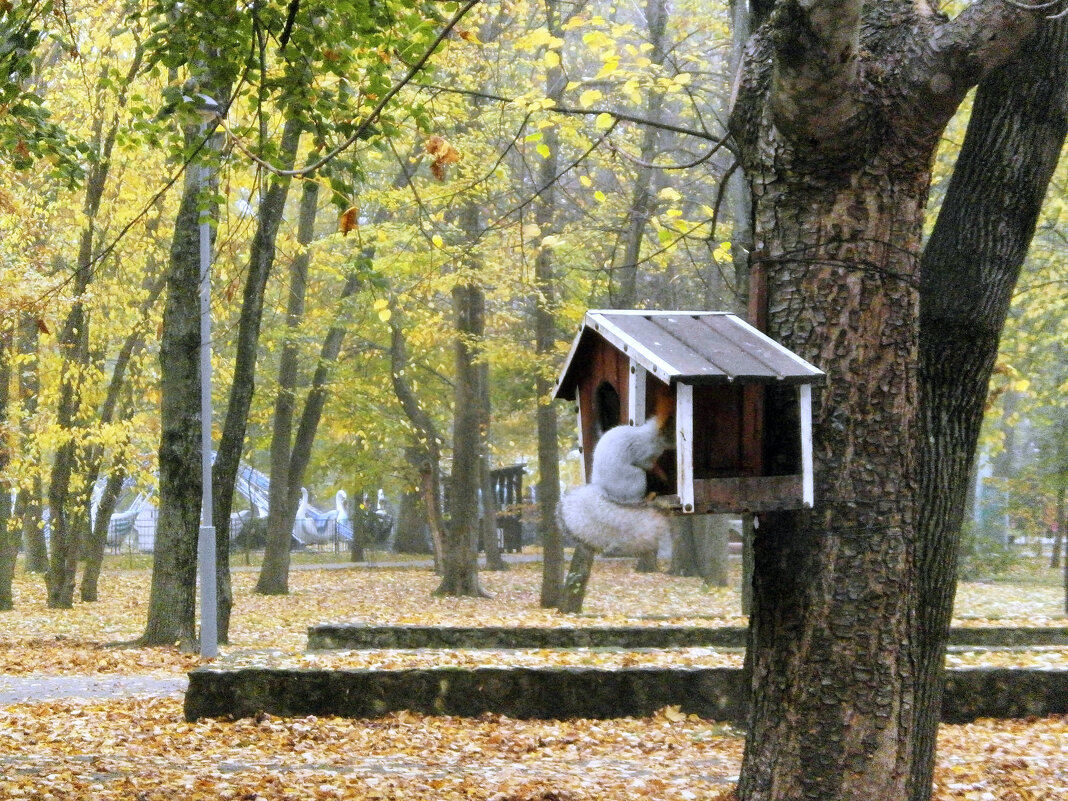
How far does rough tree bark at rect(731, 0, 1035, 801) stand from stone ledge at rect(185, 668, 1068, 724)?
15.0ft

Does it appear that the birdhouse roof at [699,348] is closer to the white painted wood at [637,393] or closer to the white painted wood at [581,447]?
the white painted wood at [637,393]

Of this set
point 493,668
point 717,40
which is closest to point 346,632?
point 493,668

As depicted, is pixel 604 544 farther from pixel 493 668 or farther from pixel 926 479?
pixel 493 668

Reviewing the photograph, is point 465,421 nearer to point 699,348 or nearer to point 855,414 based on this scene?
point 855,414

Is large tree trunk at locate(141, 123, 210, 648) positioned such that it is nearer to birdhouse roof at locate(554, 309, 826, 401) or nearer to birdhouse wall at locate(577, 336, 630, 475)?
birdhouse wall at locate(577, 336, 630, 475)

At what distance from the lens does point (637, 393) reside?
4.42 metres

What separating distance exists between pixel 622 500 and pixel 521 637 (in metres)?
8.11

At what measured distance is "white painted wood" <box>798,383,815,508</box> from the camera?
429 centimetres

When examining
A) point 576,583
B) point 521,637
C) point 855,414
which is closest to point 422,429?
point 576,583

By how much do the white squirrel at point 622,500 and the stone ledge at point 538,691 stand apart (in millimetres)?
5262

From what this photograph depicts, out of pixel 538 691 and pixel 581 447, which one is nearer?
pixel 581 447

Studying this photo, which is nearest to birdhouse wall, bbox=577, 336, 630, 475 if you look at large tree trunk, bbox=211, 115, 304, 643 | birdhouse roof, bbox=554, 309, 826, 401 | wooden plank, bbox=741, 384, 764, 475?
birdhouse roof, bbox=554, 309, 826, 401

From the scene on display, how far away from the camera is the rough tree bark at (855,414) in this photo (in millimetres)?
4578

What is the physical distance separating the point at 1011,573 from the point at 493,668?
25.4 meters
